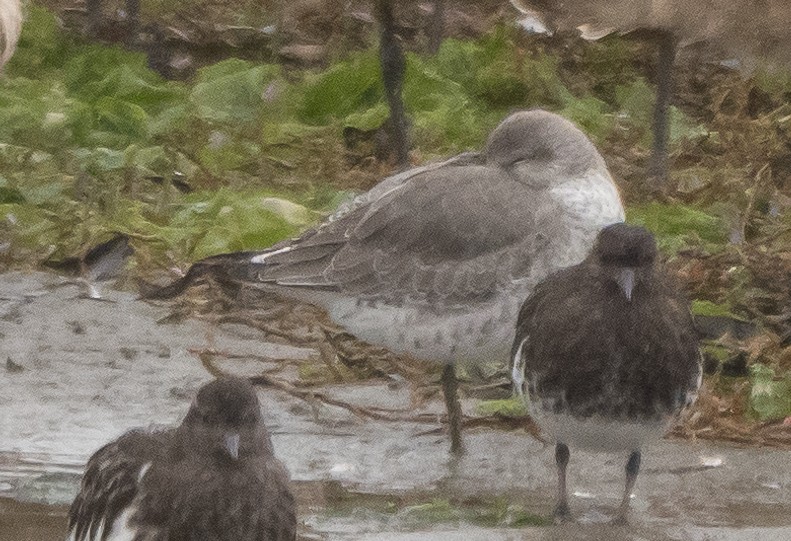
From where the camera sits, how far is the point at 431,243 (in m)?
5.91

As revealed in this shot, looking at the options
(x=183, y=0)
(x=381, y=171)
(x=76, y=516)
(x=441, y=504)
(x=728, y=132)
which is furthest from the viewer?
(x=183, y=0)

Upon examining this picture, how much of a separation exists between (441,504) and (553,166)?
1.28 metres

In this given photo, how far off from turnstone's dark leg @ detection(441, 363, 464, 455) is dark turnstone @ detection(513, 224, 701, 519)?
73 cm

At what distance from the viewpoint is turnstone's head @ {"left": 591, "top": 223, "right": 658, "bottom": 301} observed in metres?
5.02

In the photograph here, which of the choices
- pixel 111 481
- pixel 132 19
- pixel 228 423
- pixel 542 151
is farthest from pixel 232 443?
pixel 132 19

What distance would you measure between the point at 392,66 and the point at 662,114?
1379mm

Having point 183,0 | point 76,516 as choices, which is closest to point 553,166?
point 76,516

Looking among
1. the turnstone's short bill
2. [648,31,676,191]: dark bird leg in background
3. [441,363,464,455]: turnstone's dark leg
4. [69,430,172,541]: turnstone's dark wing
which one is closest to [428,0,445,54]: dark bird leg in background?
[648,31,676,191]: dark bird leg in background

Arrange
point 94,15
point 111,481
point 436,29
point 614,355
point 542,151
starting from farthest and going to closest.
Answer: point 94,15, point 436,29, point 542,151, point 614,355, point 111,481

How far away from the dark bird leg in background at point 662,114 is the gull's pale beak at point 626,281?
11.0 ft

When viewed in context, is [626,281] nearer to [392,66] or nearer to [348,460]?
[348,460]

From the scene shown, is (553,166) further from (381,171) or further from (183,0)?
(183,0)

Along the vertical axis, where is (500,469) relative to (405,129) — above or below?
below

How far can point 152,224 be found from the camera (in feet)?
25.9
